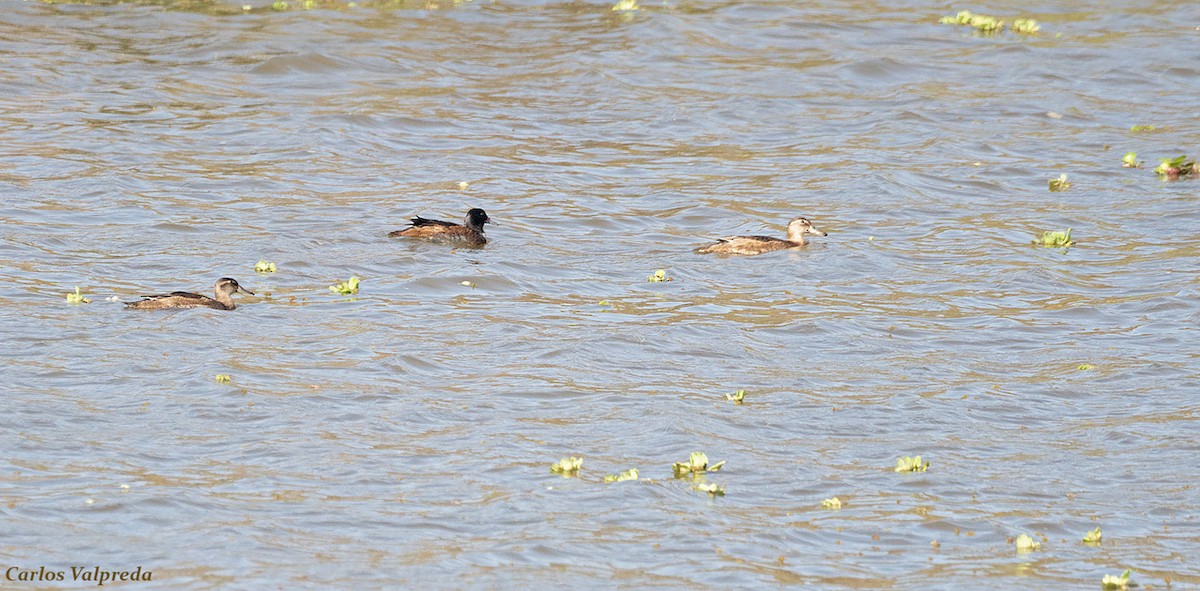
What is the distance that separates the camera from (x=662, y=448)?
34.3 ft

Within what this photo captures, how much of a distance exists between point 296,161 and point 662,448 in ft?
33.0

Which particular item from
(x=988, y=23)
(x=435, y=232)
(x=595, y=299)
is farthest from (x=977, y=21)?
(x=595, y=299)

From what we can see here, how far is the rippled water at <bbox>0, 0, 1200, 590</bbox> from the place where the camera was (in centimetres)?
903

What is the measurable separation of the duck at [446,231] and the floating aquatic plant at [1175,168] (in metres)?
8.10

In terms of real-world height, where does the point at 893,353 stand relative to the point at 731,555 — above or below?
above

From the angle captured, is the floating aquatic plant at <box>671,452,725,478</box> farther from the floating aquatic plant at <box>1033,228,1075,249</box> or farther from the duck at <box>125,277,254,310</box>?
the floating aquatic plant at <box>1033,228,1075,249</box>

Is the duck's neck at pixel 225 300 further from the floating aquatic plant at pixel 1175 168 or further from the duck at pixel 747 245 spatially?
the floating aquatic plant at pixel 1175 168

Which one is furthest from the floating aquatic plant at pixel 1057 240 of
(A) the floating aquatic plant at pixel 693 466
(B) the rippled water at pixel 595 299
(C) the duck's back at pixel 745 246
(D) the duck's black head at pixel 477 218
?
(A) the floating aquatic plant at pixel 693 466

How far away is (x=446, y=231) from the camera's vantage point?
16203 mm

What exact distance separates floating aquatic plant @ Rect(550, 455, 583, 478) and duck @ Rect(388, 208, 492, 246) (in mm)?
6555

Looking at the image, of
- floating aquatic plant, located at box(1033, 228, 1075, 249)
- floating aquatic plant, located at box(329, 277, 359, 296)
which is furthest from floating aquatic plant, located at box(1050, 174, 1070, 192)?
floating aquatic plant, located at box(329, 277, 359, 296)

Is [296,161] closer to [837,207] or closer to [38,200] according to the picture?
[38,200]

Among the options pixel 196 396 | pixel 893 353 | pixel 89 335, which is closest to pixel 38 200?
pixel 89 335

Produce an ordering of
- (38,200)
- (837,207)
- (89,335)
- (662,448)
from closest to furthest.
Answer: (662,448), (89,335), (38,200), (837,207)
